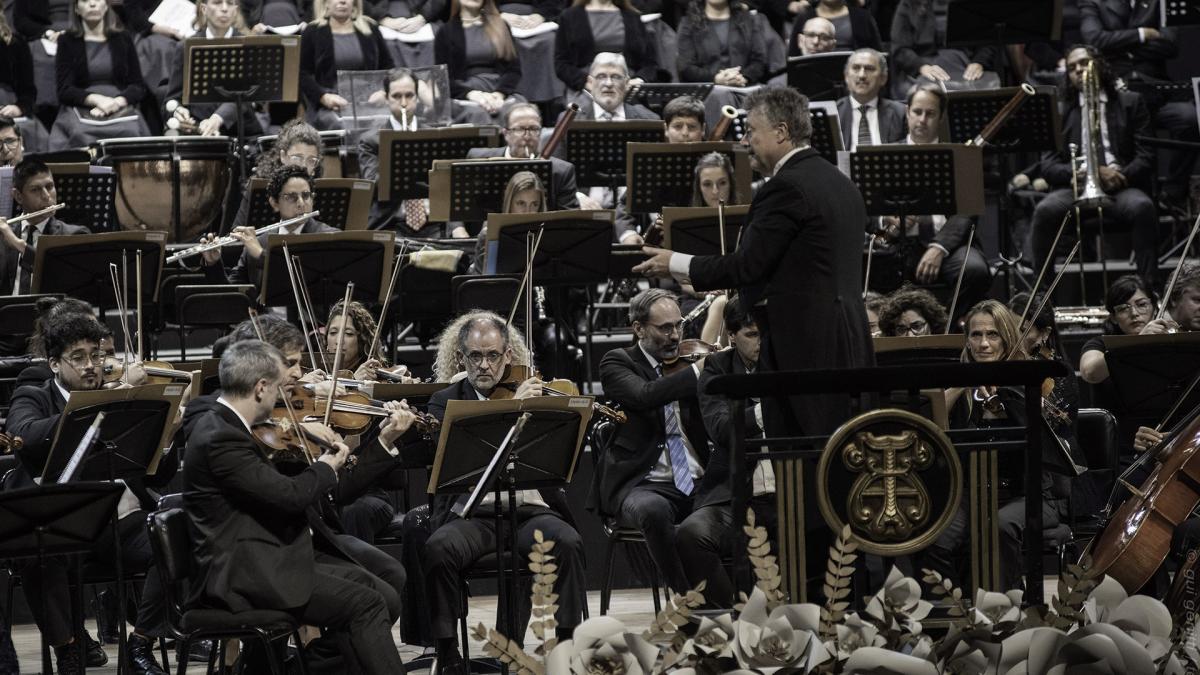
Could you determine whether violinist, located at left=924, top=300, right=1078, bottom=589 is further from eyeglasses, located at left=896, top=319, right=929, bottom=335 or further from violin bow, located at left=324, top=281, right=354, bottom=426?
violin bow, located at left=324, top=281, right=354, bottom=426

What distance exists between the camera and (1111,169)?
27.2 feet

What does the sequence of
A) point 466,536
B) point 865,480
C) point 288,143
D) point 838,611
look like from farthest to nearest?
point 288,143
point 466,536
point 865,480
point 838,611

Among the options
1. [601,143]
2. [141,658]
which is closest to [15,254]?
[141,658]

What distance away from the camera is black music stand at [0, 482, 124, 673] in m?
4.14

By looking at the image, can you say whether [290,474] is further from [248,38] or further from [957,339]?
[248,38]

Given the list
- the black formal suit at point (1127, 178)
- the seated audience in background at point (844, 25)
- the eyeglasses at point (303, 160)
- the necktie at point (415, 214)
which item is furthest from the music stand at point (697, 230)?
the seated audience in background at point (844, 25)

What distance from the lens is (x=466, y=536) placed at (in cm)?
499

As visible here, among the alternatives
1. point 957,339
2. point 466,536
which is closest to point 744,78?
point 957,339

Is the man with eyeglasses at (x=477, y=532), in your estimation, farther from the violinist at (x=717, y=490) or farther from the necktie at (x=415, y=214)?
the necktie at (x=415, y=214)

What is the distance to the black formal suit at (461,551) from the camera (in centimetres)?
492

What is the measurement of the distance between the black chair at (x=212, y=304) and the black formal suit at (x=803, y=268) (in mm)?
3138

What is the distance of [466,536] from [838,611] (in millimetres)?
3722

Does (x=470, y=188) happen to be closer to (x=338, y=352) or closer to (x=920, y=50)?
(x=338, y=352)

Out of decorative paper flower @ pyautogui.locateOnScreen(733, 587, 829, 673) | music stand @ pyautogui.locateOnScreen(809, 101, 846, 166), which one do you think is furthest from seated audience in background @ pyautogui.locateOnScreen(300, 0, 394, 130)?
decorative paper flower @ pyautogui.locateOnScreen(733, 587, 829, 673)
